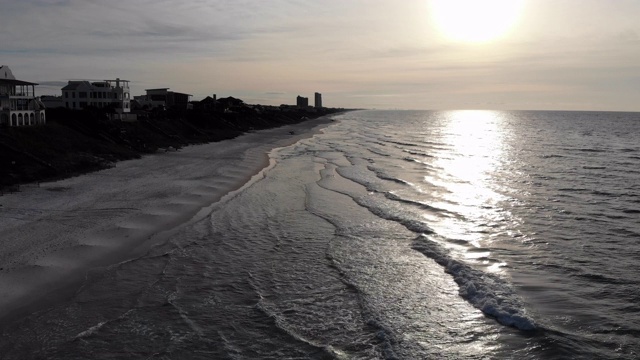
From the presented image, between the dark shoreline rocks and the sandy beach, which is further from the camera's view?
the dark shoreline rocks

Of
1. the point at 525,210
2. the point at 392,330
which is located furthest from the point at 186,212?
the point at 525,210

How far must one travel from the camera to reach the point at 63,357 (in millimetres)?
10461

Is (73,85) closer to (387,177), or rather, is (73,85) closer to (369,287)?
(387,177)

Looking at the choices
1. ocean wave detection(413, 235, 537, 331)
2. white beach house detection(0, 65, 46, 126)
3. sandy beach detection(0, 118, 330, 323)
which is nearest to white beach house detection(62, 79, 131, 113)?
white beach house detection(0, 65, 46, 126)

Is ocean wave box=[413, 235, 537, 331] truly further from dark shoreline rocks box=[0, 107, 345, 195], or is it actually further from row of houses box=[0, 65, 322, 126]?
row of houses box=[0, 65, 322, 126]

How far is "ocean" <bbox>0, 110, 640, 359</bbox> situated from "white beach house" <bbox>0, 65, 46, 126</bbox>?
71.7ft

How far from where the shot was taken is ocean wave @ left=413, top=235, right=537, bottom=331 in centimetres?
1269

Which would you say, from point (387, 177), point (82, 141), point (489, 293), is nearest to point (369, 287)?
point (489, 293)

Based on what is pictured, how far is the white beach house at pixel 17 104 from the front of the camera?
38062 millimetres

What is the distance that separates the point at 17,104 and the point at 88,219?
25140 millimetres

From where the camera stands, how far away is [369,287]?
15023 mm

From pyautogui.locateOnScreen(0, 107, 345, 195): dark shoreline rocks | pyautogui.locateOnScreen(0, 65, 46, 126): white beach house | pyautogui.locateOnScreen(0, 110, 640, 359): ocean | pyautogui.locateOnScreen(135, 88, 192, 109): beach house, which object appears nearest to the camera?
pyautogui.locateOnScreen(0, 110, 640, 359): ocean

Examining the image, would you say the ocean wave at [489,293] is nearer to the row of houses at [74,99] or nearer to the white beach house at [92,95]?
the row of houses at [74,99]

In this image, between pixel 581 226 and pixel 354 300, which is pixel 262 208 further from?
pixel 581 226
